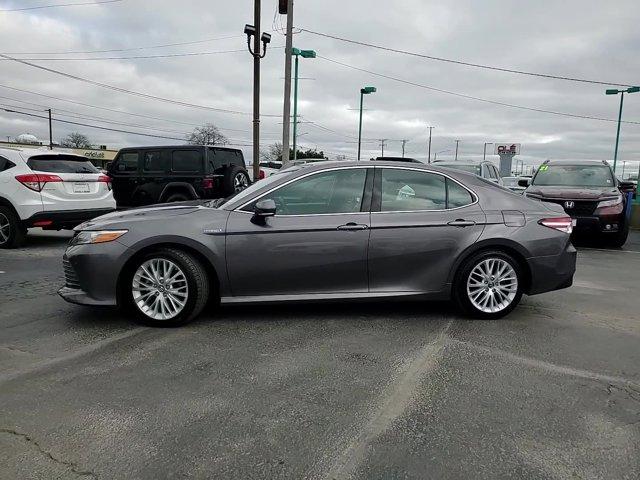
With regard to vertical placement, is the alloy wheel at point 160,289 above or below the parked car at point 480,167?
below

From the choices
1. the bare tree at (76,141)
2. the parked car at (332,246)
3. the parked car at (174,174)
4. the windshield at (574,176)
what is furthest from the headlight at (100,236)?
the bare tree at (76,141)

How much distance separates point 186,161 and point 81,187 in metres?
2.73

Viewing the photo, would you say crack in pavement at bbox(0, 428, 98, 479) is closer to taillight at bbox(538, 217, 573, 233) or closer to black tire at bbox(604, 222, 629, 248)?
taillight at bbox(538, 217, 573, 233)

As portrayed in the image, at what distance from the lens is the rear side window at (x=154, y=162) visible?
11578mm

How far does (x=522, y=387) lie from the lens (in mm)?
3455

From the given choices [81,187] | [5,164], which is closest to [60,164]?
[81,187]

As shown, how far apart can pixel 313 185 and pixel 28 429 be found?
2914 mm

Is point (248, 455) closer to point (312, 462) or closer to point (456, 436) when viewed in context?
point (312, 462)

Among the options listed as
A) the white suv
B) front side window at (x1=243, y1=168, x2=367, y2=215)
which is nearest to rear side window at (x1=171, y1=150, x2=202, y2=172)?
the white suv

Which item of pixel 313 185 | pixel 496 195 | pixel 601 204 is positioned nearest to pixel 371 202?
pixel 313 185

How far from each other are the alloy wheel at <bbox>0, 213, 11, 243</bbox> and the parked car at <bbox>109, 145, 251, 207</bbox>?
316 centimetres

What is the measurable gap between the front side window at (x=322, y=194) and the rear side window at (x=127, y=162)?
321 inches

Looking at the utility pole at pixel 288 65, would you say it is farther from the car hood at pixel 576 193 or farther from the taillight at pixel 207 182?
the car hood at pixel 576 193

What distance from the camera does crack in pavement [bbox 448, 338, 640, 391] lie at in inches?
141
